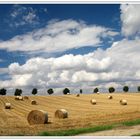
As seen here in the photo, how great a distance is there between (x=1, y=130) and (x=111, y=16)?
23.5 ft

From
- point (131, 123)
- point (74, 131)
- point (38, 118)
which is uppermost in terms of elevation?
point (38, 118)

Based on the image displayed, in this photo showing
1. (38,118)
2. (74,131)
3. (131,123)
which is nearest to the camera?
(74,131)

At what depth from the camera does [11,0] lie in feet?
51.6

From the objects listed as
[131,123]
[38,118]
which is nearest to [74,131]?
[131,123]

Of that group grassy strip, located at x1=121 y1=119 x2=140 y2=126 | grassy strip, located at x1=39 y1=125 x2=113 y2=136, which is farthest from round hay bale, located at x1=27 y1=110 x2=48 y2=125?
grassy strip, located at x1=121 y1=119 x2=140 y2=126

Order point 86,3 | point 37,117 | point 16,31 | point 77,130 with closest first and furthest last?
point 77,130
point 86,3
point 16,31
point 37,117

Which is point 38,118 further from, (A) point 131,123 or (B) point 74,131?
(A) point 131,123

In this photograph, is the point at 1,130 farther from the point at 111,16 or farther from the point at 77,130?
the point at 111,16

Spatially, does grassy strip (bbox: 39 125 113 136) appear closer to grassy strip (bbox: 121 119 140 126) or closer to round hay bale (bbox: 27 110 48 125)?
grassy strip (bbox: 121 119 140 126)

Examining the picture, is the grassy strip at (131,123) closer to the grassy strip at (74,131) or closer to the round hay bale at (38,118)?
the grassy strip at (74,131)

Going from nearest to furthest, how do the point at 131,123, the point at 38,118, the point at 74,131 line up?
the point at 74,131, the point at 131,123, the point at 38,118

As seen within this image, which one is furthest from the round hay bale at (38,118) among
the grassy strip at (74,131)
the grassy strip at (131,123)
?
the grassy strip at (131,123)

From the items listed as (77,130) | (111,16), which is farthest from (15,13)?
(77,130)

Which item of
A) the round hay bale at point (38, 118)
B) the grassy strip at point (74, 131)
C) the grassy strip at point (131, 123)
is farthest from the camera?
the round hay bale at point (38, 118)
